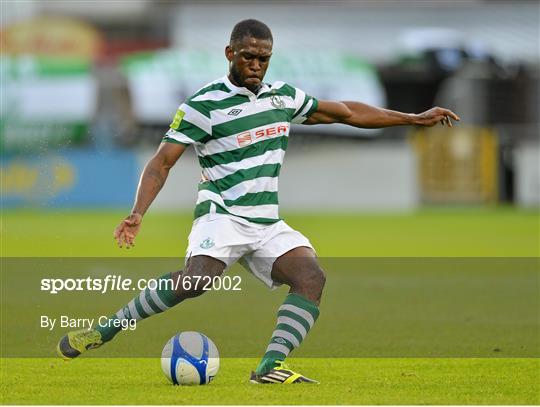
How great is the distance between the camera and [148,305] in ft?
27.1

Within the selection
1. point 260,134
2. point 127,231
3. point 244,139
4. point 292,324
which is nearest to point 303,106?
point 260,134

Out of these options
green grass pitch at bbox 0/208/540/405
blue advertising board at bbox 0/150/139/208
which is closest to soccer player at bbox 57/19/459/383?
green grass pitch at bbox 0/208/540/405

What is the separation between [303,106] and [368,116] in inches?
19.4

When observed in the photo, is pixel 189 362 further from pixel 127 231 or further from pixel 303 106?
pixel 303 106

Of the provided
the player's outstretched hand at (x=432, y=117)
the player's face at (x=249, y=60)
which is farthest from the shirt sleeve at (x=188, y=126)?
the player's outstretched hand at (x=432, y=117)

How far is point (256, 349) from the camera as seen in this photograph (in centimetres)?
1009

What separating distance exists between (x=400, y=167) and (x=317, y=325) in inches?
1118

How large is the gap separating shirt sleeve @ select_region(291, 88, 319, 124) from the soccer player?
0.14 meters

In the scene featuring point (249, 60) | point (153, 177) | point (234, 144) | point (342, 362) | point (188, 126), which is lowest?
point (342, 362)

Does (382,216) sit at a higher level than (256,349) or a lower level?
lower

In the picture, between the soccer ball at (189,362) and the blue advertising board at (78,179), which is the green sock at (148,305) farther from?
the blue advertising board at (78,179)

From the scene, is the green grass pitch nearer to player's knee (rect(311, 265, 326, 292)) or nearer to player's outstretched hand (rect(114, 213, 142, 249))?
player's knee (rect(311, 265, 326, 292))

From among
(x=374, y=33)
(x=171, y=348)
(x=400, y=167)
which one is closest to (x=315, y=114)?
(x=171, y=348)

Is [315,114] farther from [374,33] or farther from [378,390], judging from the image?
[374,33]
